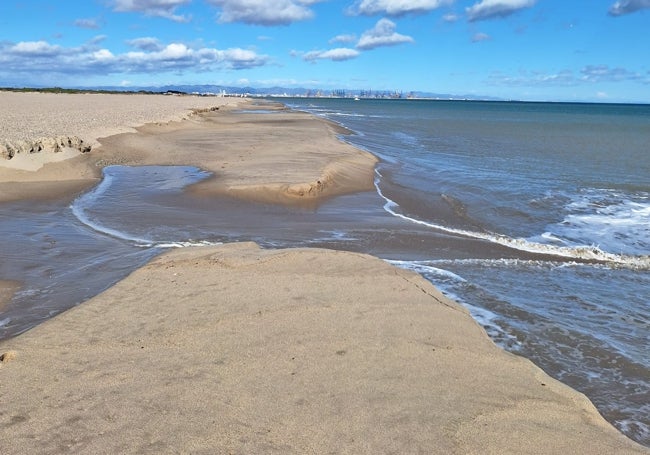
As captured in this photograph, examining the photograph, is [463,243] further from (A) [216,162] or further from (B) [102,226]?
(A) [216,162]

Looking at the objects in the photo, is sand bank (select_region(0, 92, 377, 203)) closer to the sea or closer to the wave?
the sea

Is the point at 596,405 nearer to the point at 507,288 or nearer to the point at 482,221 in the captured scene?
the point at 507,288

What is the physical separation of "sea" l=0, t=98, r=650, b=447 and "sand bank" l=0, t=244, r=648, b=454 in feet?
3.21

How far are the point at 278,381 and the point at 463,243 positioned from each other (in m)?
7.88

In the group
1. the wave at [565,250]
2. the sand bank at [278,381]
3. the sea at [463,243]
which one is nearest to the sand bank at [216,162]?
the sea at [463,243]

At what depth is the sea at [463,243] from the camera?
22.5 ft

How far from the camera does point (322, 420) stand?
432 cm

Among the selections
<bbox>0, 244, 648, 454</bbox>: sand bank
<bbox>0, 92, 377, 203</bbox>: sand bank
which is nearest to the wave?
<bbox>0, 92, 377, 203</bbox>: sand bank

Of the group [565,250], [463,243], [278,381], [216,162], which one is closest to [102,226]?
[463,243]

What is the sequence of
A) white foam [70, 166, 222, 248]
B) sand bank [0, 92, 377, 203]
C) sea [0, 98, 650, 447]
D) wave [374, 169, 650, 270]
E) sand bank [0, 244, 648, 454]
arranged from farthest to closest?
sand bank [0, 92, 377, 203]
wave [374, 169, 650, 270]
white foam [70, 166, 222, 248]
sea [0, 98, 650, 447]
sand bank [0, 244, 648, 454]

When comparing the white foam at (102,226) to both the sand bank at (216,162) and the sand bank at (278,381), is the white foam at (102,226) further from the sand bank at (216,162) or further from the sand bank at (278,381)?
the sand bank at (278,381)

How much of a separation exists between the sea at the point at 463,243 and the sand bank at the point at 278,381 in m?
0.98

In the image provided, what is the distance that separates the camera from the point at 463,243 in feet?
38.8

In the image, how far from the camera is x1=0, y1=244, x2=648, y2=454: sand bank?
411 cm
